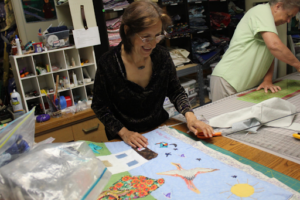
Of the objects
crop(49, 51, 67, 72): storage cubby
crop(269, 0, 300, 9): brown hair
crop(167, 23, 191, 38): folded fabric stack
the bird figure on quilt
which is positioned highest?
crop(269, 0, 300, 9): brown hair

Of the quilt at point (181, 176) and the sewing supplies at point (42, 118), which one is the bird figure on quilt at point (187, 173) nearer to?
the quilt at point (181, 176)

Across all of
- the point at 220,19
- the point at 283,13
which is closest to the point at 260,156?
the point at 283,13

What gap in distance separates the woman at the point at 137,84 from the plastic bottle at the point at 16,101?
1.28m

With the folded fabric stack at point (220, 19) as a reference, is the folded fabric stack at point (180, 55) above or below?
below

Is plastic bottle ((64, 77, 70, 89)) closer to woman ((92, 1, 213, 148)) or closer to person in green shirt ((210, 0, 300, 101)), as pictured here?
woman ((92, 1, 213, 148))

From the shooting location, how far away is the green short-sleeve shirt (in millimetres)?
1767

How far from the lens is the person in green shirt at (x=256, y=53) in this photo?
1642mm

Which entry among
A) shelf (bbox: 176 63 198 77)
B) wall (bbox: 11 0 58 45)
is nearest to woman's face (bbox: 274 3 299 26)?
→ shelf (bbox: 176 63 198 77)

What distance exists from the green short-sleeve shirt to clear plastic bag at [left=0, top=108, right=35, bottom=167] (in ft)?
4.88

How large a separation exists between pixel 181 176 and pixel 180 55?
2.50 metres

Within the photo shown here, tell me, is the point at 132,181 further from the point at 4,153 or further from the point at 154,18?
the point at 154,18

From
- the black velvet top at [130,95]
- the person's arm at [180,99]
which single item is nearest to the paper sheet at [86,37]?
the black velvet top at [130,95]

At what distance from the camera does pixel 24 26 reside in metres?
2.46

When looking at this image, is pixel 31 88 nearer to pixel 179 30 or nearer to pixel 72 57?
pixel 72 57
